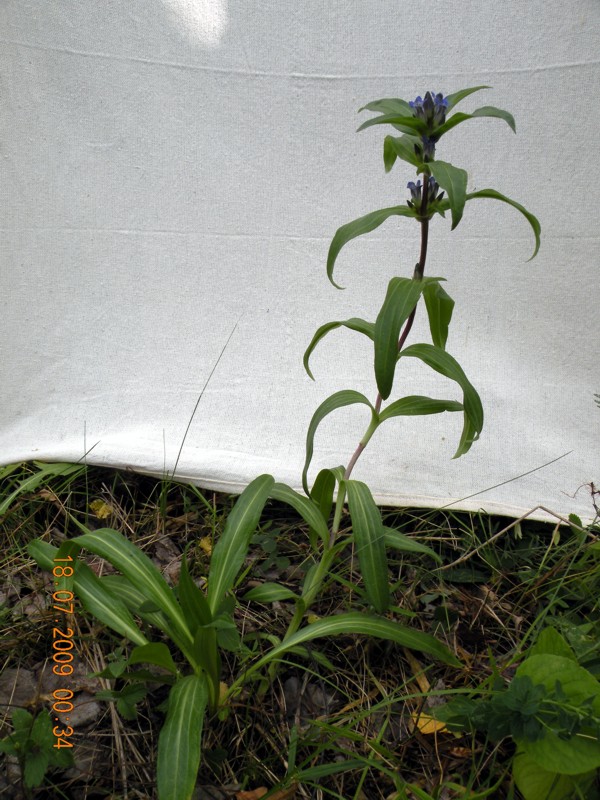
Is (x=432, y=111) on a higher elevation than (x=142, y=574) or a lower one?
higher

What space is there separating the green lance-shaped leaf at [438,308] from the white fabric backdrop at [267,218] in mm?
528

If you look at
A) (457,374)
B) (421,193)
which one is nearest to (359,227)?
(421,193)

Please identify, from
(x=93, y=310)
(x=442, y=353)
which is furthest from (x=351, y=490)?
(x=93, y=310)

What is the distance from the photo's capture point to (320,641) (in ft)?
3.90

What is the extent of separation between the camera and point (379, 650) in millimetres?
1182

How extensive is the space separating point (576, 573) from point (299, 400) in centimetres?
72

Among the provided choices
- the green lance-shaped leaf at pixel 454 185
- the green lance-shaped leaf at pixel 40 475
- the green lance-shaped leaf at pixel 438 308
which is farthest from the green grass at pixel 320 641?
the green lance-shaped leaf at pixel 454 185

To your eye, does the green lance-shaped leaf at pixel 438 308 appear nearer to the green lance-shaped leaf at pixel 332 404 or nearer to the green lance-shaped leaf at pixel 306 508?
the green lance-shaped leaf at pixel 332 404

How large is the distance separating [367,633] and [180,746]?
310 millimetres

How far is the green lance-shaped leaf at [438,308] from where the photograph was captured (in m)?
1.10

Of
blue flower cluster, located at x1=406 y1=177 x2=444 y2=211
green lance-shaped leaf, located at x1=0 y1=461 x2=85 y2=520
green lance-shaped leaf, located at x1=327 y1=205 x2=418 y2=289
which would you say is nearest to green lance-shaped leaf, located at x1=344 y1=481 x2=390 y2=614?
green lance-shaped leaf, located at x1=327 y1=205 x2=418 y2=289

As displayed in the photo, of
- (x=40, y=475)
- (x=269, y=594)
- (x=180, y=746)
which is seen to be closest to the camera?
(x=180, y=746)

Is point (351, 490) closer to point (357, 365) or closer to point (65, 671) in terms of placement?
point (65, 671)
